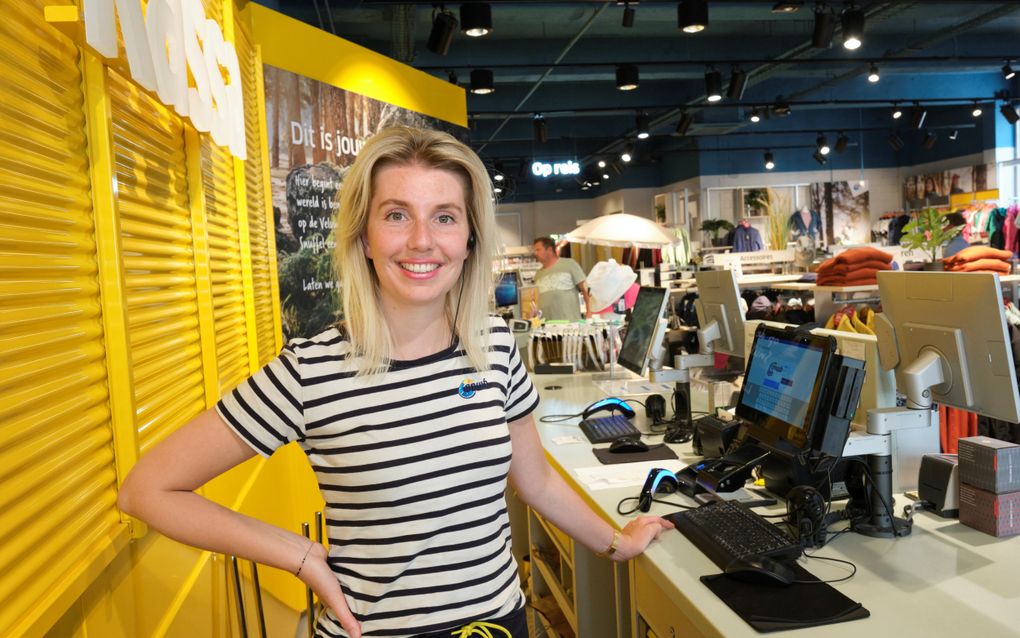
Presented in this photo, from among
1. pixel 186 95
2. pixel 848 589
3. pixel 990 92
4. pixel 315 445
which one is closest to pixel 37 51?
pixel 186 95

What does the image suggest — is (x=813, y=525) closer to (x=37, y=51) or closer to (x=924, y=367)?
(x=924, y=367)

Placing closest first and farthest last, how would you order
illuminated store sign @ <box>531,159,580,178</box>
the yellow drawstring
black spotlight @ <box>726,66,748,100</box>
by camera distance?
1. the yellow drawstring
2. black spotlight @ <box>726,66,748,100</box>
3. illuminated store sign @ <box>531,159,580,178</box>

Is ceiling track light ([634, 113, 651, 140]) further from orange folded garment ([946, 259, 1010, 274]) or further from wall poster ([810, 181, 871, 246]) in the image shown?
wall poster ([810, 181, 871, 246])

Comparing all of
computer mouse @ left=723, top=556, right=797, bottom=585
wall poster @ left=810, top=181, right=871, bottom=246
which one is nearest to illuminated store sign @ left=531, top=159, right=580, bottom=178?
wall poster @ left=810, top=181, right=871, bottom=246

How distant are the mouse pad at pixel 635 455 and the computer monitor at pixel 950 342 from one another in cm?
86

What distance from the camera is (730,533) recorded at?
6.53ft

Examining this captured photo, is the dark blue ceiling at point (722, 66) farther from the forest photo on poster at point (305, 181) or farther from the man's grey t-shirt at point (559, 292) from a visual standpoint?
the forest photo on poster at point (305, 181)

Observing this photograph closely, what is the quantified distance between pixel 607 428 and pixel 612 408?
0.75 ft

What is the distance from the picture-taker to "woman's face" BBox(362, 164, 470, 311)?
4.75 feet

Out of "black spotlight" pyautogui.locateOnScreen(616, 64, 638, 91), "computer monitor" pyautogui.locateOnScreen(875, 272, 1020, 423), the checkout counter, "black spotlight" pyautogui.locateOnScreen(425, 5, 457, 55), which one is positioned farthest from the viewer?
"black spotlight" pyautogui.locateOnScreen(616, 64, 638, 91)

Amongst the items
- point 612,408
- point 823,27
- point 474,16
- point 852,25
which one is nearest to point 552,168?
point 823,27

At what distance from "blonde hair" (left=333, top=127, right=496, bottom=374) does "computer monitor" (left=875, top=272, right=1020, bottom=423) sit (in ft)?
4.54

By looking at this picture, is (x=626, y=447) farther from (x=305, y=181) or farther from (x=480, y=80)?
(x=480, y=80)

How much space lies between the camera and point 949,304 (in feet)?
7.24
